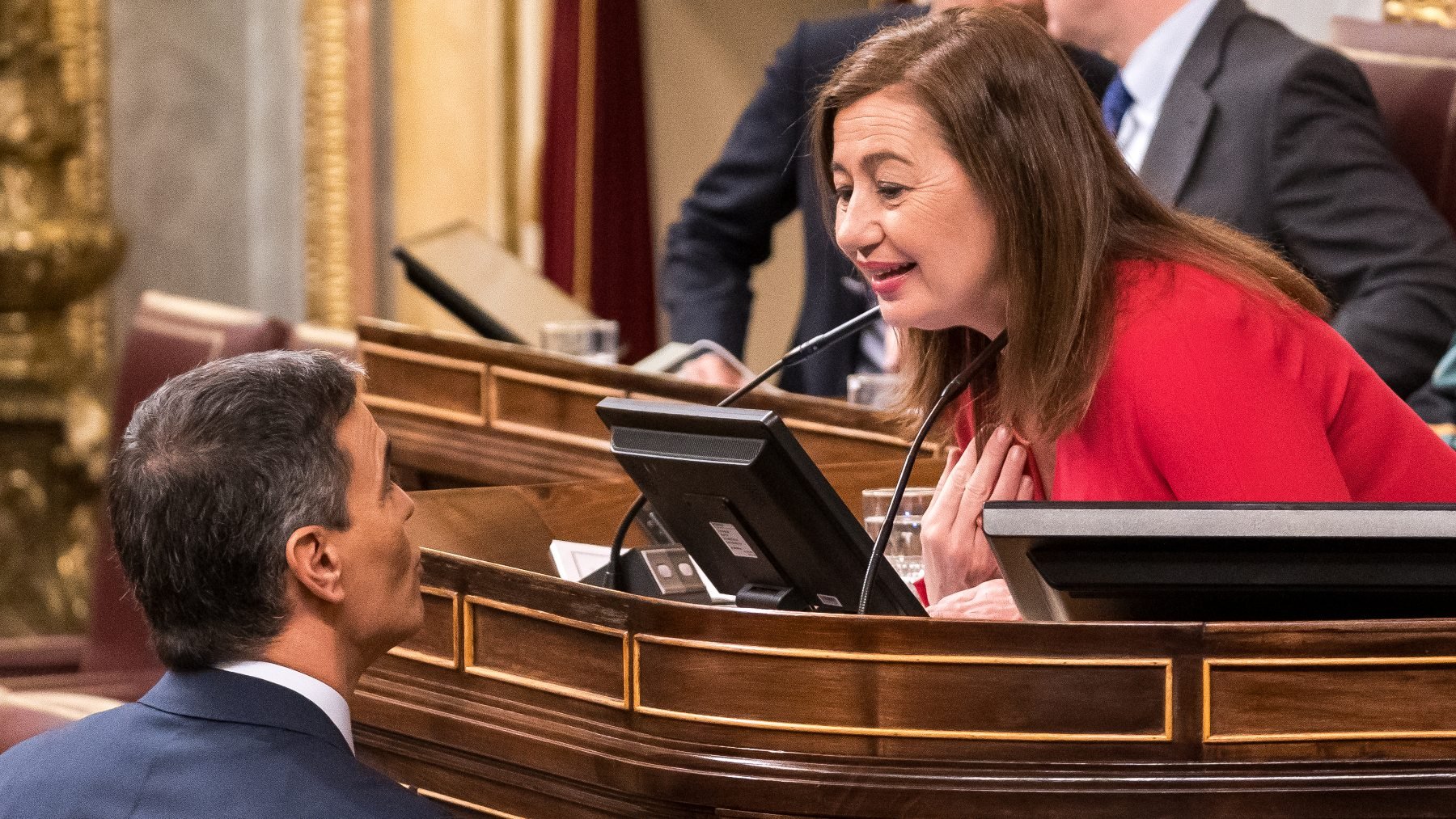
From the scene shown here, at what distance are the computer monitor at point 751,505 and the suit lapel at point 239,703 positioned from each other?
38 cm

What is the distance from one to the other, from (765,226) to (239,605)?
2.62 metres

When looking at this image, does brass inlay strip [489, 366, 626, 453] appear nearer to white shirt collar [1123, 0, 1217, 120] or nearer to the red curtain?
white shirt collar [1123, 0, 1217, 120]

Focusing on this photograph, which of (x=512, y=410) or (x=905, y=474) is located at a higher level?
(x=905, y=474)

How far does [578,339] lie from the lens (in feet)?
10.8

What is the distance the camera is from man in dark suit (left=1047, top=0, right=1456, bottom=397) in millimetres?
2801

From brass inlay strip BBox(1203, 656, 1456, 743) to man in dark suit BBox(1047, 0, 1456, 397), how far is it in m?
1.44

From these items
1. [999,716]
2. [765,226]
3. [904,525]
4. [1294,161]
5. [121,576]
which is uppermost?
[1294,161]

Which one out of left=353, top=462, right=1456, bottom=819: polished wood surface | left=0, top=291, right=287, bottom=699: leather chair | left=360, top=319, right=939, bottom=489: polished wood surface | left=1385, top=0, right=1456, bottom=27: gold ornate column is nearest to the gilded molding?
left=0, top=291, right=287, bottom=699: leather chair

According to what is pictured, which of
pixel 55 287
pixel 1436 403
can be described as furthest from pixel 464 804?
pixel 55 287

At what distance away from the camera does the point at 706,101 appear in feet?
21.2

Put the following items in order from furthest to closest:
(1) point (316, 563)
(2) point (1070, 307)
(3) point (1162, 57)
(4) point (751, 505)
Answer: (3) point (1162, 57) < (2) point (1070, 307) < (4) point (751, 505) < (1) point (316, 563)

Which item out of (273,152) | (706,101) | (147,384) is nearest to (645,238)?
(706,101)

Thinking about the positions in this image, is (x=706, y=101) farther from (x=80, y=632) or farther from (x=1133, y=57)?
(x=1133, y=57)

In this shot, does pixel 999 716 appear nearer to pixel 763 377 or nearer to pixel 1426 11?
pixel 763 377
